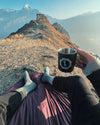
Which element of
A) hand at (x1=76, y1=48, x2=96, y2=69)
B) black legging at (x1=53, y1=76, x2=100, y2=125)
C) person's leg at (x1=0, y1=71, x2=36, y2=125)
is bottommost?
person's leg at (x1=0, y1=71, x2=36, y2=125)

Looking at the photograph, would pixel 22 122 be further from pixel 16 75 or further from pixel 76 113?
pixel 16 75

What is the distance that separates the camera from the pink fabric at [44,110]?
1119 mm

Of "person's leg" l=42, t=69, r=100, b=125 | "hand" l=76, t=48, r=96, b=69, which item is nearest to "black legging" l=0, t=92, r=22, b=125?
"person's leg" l=42, t=69, r=100, b=125

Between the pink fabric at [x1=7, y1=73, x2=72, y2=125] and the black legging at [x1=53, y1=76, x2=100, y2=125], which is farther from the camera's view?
the pink fabric at [x1=7, y1=73, x2=72, y2=125]

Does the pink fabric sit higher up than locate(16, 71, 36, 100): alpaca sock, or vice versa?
locate(16, 71, 36, 100): alpaca sock

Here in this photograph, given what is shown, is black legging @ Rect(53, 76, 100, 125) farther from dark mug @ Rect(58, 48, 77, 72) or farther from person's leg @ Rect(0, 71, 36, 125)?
person's leg @ Rect(0, 71, 36, 125)

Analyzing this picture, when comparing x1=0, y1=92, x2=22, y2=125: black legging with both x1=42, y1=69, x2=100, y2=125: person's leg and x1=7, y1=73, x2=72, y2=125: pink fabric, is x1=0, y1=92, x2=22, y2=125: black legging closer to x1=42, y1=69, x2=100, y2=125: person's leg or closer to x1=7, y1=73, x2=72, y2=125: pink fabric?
x1=7, y1=73, x2=72, y2=125: pink fabric

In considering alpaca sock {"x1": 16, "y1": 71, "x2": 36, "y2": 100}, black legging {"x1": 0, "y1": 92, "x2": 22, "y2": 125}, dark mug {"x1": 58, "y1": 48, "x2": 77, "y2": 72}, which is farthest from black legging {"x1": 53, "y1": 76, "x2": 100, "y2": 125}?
alpaca sock {"x1": 16, "y1": 71, "x2": 36, "y2": 100}

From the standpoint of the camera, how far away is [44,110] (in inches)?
48.3

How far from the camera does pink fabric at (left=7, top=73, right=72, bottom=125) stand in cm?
112

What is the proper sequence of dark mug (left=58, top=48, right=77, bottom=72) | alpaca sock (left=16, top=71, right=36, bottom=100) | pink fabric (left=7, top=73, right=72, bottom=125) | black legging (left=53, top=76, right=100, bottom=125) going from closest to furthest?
black legging (left=53, top=76, right=100, bottom=125) < dark mug (left=58, top=48, right=77, bottom=72) < pink fabric (left=7, top=73, right=72, bottom=125) < alpaca sock (left=16, top=71, right=36, bottom=100)

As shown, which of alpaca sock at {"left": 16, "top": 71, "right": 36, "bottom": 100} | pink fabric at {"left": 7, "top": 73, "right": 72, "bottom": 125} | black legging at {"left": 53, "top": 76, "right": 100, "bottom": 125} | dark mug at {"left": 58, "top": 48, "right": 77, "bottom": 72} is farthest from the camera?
alpaca sock at {"left": 16, "top": 71, "right": 36, "bottom": 100}

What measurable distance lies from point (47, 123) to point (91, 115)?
57 centimetres

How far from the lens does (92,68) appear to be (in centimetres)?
109
